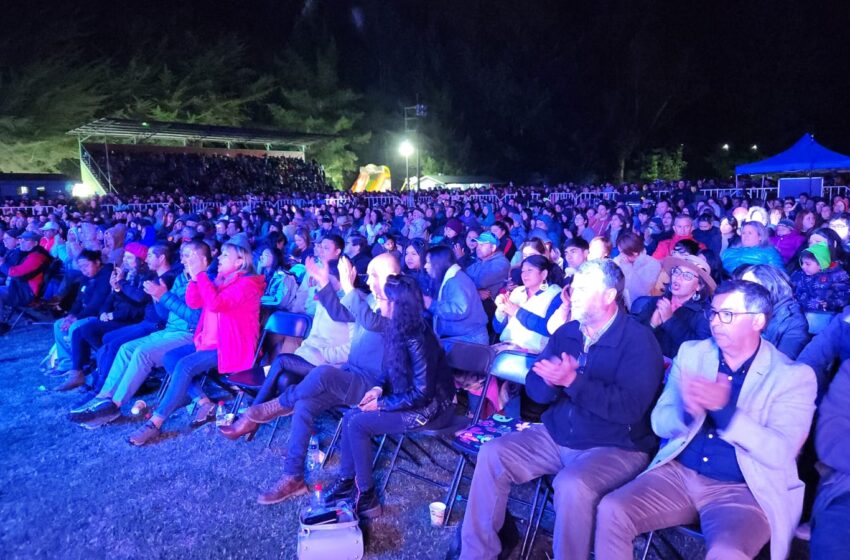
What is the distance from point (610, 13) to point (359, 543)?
46.0m

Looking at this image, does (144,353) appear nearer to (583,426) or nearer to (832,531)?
(583,426)

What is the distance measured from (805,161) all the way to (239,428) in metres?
19.1

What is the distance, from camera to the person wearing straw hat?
3.79 metres

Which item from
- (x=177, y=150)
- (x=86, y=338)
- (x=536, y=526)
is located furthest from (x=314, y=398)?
(x=177, y=150)

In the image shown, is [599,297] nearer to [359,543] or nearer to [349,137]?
[359,543]

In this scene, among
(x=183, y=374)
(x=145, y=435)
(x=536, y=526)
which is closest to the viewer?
(x=536, y=526)

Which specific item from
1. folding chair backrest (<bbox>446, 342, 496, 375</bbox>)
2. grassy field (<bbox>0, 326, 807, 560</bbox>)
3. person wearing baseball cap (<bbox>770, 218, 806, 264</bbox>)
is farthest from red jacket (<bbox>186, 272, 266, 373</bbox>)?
person wearing baseball cap (<bbox>770, 218, 806, 264</bbox>)

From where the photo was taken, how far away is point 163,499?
12.2ft

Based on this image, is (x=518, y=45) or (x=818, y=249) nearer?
(x=818, y=249)

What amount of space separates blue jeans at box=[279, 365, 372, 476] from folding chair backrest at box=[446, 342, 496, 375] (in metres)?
0.54

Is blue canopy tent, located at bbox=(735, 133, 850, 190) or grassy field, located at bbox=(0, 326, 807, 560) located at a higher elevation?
blue canopy tent, located at bbox=(735, 133, 850, 190)

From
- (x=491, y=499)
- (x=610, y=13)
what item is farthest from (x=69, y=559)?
(x=610, y=13)

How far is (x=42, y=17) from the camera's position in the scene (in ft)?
102

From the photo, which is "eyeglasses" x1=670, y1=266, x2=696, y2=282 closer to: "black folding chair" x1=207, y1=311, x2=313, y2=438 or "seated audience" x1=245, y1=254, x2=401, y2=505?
"seated audience" x1=245, y1=254, x2=401, y2=505
